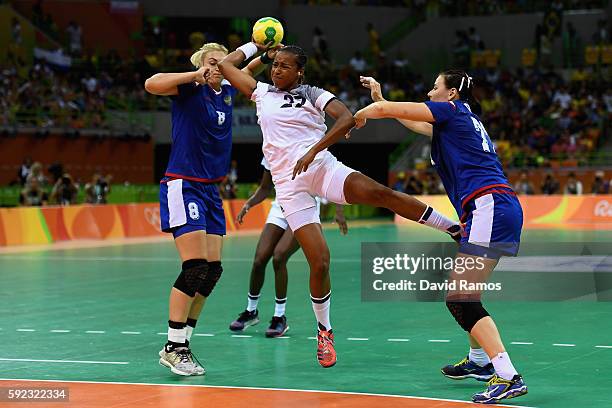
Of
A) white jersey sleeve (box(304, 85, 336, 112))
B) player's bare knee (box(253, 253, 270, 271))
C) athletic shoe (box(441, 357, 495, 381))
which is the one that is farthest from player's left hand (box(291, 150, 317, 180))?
player's bare knee (box(253, 253, 270, 271))

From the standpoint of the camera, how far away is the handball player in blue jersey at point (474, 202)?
26.0 ft

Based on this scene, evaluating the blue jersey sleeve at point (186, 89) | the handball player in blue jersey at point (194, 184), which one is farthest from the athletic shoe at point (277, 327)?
the blue jersey sleeve at point (186, 89)

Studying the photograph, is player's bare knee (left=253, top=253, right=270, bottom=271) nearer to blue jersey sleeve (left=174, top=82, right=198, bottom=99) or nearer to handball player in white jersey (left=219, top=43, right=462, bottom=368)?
handball player in white jersey (left=219, top=43, right=462, bottom=368)

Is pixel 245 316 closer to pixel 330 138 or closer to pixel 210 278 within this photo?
pixel 210 278

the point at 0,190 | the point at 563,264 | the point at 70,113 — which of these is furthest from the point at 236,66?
the point at 70,113

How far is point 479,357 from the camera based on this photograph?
8.70 metres

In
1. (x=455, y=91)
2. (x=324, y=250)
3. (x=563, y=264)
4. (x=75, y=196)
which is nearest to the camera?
(x=455, y=91)

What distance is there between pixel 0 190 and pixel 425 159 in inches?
680

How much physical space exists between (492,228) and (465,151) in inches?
24.3

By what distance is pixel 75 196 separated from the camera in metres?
29.8

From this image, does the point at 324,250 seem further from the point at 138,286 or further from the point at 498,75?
the point at 498,75

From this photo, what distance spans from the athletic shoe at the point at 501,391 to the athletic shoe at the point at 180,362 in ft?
7.92

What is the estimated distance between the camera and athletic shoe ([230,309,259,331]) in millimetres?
11617

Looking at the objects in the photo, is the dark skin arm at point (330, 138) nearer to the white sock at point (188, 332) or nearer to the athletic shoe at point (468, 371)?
→ the white sock at point (188, 332)
